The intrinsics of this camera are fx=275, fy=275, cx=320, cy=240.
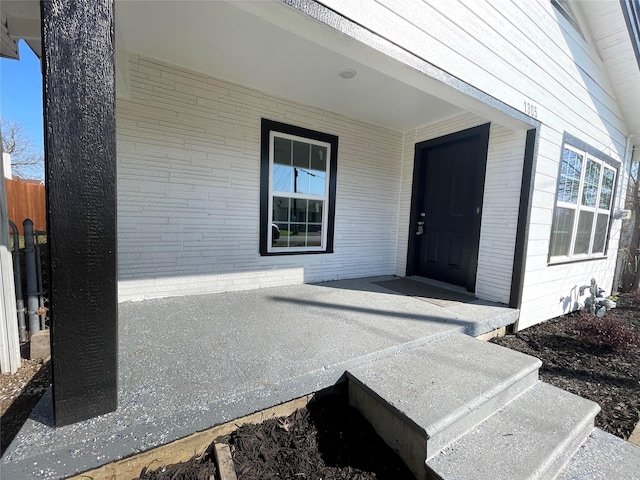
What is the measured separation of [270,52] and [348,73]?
795mm

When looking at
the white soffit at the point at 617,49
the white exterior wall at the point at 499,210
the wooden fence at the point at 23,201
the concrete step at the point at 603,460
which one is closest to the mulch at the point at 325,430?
the concrete step at the point at 603,460

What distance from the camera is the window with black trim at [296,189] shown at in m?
3.38

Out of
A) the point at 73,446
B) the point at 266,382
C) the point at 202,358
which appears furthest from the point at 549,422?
the point at 73,446

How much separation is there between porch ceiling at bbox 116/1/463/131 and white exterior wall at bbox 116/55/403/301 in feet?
0.67

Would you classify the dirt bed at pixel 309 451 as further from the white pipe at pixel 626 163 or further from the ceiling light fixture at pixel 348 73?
the white pipe at pixel 626 163

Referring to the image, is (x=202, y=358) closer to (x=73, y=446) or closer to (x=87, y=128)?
(x=73, y=446)

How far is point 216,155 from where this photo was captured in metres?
3.02

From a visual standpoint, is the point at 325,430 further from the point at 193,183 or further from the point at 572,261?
the point at 572,261

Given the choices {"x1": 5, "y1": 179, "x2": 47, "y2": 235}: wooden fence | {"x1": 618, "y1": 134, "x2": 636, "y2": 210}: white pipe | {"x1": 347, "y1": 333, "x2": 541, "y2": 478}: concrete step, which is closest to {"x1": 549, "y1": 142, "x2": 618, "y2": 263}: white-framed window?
{"x1": 618, "y1": 134, "x2": 636, "y2": 210}: white pipe

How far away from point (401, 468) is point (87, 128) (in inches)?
81.2

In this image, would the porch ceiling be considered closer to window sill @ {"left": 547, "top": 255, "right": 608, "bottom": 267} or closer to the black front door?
the black front door

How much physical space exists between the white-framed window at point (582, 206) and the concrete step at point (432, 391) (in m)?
2.49

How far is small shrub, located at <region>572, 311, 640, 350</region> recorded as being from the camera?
2.73 meters

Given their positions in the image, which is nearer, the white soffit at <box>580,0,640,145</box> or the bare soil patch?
the bare soil patch
